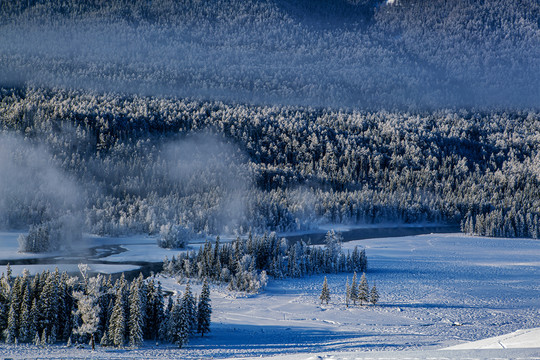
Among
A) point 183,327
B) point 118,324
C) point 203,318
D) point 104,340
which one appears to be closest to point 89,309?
point 104,340

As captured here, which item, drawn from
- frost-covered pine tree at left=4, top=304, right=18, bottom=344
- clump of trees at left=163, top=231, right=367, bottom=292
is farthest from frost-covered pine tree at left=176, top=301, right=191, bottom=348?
clump of trees at left=163, top=231, right=367, bottom=292

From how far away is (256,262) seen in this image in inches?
4063

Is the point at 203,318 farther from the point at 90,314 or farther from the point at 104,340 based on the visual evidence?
the point at 90,314

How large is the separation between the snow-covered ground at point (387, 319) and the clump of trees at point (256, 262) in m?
3.41

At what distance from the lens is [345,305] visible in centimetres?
7575

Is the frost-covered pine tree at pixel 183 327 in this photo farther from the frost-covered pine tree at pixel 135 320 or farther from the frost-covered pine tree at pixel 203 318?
the frost-covered pine tree at pixel 135 320

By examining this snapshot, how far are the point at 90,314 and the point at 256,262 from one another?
5126cm

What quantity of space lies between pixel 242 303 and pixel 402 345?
2935cm

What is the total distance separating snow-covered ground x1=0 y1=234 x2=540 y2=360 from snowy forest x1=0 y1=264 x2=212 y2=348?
2.16 metres

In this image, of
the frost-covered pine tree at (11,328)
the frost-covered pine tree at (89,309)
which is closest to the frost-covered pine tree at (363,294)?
the frost-covered pine tree at (89,309)

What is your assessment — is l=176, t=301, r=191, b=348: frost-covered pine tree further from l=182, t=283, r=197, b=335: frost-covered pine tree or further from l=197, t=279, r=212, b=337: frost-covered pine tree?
l=197, t=279, r=212, b=337: frost-covered pine tree

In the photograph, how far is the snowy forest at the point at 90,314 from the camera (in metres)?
54.1

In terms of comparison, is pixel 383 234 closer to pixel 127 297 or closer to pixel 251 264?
pixel 251 264

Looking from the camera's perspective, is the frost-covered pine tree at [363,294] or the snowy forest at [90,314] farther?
the frost-covered pine tree at [363,294]
